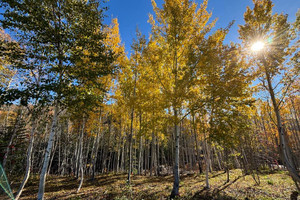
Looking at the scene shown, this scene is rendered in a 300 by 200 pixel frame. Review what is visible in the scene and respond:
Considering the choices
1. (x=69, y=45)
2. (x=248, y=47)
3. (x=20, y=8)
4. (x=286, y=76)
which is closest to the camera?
(x=20, y=8)

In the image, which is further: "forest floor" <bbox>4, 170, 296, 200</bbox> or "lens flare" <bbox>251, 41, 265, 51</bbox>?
"lens flare" <bbox>251, 41, 265, 51</bbox>

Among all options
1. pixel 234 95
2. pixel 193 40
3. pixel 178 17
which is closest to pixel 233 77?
pixel 234 95

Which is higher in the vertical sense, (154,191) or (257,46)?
(257,46)

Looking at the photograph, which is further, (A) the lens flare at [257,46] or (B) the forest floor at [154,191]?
(A) the lens flare at [257,46]

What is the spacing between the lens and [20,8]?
4.76m

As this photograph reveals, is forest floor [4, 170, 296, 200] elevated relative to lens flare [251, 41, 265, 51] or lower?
lower

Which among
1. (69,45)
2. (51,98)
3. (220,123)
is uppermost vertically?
(69,45)

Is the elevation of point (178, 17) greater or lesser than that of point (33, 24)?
greater

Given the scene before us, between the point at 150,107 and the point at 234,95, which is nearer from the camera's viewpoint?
the point at 234,95

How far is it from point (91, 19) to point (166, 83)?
451cm

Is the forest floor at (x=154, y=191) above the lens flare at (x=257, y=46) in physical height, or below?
below

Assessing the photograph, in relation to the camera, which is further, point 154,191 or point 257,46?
point 257,46

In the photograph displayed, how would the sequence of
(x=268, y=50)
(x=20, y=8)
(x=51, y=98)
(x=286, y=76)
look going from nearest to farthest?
(x=20, y=8)
(x=51, y=98)
(x=286, y=76)
(x=268, y=50)

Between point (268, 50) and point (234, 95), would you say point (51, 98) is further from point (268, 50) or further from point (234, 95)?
point (268, 50)
